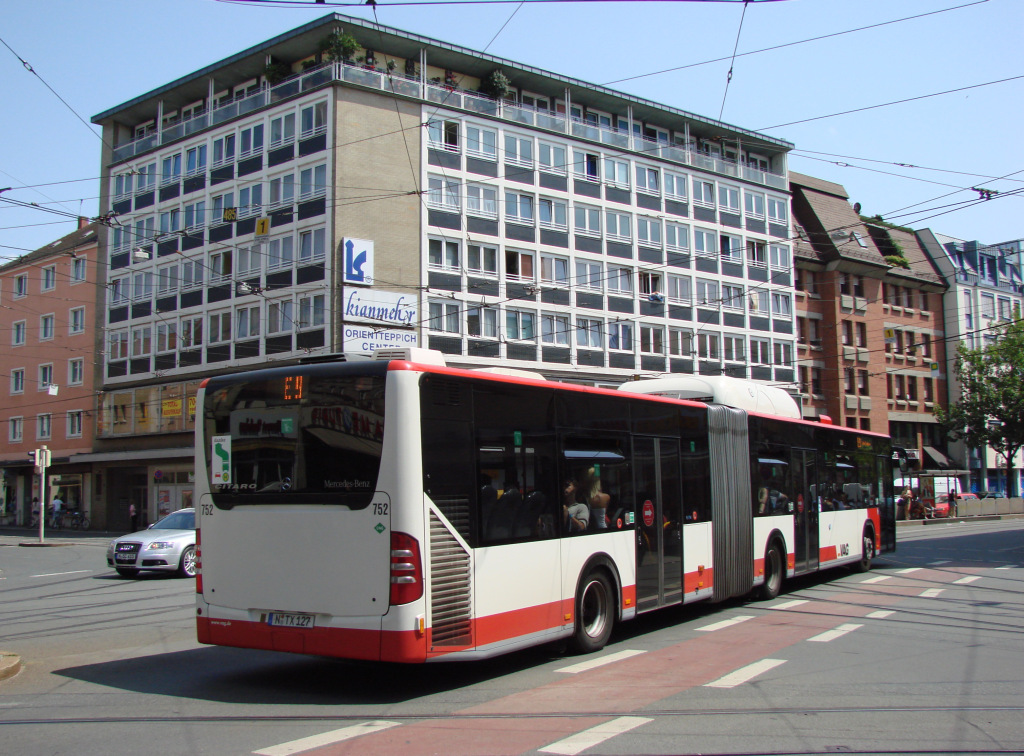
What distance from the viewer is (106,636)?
11727 mm

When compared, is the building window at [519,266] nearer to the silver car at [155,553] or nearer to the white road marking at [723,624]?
the silver car at [155,553]

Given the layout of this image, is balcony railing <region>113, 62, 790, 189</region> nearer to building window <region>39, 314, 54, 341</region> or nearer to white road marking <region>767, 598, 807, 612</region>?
building window <region>39, 314, 54, 341</region>

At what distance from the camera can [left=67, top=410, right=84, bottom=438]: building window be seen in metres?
51.8

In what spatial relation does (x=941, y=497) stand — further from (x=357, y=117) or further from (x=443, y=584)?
(x=443, y=584)

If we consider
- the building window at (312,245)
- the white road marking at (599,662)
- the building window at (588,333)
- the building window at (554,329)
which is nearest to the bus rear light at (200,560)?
the white road marking at (599,662)

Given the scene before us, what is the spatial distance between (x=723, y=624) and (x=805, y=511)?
491 cm

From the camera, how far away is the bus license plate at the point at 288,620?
26.7 ft

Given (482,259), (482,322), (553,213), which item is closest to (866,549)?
(482,322)

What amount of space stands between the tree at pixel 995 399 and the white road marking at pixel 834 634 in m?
55.5

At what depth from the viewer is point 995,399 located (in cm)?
6159

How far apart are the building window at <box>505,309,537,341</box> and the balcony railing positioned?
8.87 metres

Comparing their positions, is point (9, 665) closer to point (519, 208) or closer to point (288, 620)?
point (288, 620)

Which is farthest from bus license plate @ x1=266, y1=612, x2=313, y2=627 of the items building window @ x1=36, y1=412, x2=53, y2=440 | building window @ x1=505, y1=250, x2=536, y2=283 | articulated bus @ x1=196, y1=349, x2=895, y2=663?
building window @ x1=36, y1=412, x2=53, y2=440

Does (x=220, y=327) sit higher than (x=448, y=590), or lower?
higher
